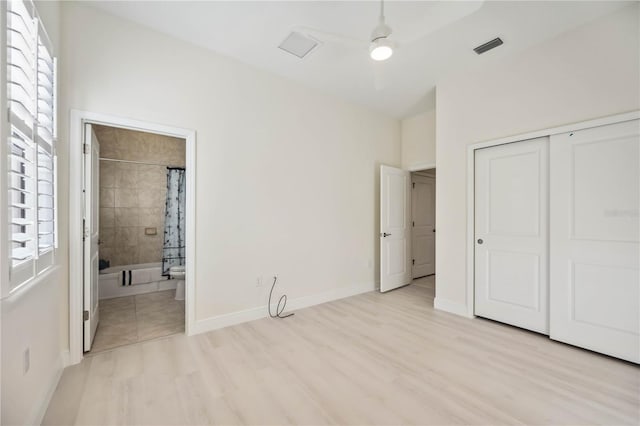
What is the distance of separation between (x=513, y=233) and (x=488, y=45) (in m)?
1.98

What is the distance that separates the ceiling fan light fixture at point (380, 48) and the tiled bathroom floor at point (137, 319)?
Answer: 3151 millimetres

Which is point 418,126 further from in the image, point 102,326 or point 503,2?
point 102,326

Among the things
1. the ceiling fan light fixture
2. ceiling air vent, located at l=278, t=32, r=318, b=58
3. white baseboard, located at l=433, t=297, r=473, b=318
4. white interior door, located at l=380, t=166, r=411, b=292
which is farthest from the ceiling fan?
white baseboard, located at l=433, t=297, r=473, b=318

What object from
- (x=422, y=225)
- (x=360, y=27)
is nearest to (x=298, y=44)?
(x=360, y=27)

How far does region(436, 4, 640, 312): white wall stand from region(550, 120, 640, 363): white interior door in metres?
0.30

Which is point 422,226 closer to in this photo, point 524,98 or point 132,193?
point 524,98

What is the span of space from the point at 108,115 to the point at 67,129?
32 cm

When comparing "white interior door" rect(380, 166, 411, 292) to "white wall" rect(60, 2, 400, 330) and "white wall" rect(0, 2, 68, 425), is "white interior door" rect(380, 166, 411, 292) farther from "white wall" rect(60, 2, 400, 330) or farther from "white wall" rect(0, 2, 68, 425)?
"white wall" rect(0, 2, 68, 425)

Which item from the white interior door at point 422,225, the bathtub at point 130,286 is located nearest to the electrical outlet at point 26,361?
the bathtub at point 130,286

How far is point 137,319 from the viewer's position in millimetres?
3252

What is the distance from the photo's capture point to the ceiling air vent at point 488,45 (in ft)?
9.06

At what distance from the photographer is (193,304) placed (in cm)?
284

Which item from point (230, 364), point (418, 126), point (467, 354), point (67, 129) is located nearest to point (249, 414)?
point (230, 364)

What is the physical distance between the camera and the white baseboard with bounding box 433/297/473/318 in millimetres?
3365
